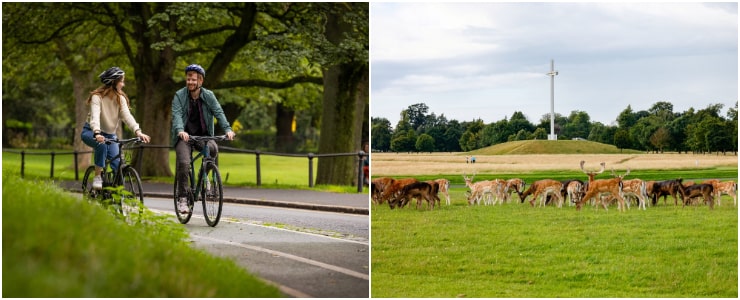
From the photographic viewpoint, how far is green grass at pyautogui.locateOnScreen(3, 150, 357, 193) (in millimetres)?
16031

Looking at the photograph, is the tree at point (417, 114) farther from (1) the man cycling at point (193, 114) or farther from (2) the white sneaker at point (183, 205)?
(2) the white sneaker at point (183, 205)

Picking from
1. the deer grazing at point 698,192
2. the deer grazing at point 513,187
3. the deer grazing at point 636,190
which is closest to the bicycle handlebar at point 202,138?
the deer grazing at point 513,187

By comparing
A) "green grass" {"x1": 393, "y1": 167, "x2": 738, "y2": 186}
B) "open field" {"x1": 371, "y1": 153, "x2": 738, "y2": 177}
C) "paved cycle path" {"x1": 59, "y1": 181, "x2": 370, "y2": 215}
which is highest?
"open field" {"x1": 371, "y1": 153, "x2": 738, "y2": 177}

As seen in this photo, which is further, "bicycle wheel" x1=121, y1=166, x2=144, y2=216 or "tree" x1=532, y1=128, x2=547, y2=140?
"tree" x1=532, y1=128, x2=547, y2=140

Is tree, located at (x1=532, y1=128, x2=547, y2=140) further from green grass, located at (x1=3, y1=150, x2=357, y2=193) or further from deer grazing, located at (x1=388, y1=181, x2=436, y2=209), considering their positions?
green grass, located at (x1=3, y1=150, x2=357, y2=193)

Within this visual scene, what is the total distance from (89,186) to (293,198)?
174 inches

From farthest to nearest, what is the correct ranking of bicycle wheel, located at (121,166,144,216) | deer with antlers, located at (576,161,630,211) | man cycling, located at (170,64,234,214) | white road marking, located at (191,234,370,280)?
deer with antlers, located at (576,161,630,211) < man cycling, located at (170,64,234,214) < bicycle wheel, located at (121,166,144,216) < white road marking, located at (191,234,370,280)

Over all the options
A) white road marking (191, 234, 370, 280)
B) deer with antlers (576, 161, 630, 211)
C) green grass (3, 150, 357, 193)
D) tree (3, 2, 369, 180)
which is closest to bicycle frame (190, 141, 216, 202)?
white road marking (191, 234, 370, 280)

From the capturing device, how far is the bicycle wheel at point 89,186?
7.03m

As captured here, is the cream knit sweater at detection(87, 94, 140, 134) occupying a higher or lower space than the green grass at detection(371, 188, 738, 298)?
higher

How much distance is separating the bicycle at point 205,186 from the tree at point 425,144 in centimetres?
133

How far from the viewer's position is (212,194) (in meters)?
7.08

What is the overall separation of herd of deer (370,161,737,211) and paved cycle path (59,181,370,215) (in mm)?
2572

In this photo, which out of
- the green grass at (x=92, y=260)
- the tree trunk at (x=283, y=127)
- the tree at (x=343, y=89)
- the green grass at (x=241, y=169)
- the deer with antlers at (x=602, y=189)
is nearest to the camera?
the green grass at (x=92, y=260)
